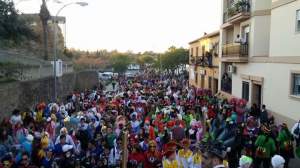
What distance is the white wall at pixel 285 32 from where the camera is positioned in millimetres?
17797

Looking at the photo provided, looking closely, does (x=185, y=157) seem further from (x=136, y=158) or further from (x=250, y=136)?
(x=250, y=136)

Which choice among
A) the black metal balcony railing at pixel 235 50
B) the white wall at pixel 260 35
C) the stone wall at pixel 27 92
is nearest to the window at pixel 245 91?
the black metal balcony railing at pixel 235 50

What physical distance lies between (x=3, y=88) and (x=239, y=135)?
9.63 metres

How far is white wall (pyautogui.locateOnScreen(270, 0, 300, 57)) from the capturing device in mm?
17797

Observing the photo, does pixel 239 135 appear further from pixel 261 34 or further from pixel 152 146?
pixel 261 34

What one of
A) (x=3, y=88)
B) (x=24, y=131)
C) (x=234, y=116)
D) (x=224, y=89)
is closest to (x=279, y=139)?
(x=234, y=116)

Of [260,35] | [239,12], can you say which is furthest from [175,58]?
[260,35]

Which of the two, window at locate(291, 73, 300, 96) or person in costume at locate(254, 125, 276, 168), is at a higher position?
window at locate(291, 73, 300, 96)

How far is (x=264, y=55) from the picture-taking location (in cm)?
2327

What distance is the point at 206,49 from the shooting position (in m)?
43.9

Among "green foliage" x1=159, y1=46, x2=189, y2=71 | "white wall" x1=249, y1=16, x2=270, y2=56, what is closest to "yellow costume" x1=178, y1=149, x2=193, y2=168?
"white wall" x1=249, y1=16, x2=270, y2=56

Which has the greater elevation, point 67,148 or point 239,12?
point 239,12

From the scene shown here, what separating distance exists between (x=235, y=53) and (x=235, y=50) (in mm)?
190

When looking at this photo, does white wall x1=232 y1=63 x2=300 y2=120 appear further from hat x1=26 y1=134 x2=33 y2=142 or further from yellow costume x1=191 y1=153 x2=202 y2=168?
hat x1=26 y1=134 x2=33 y2=142
